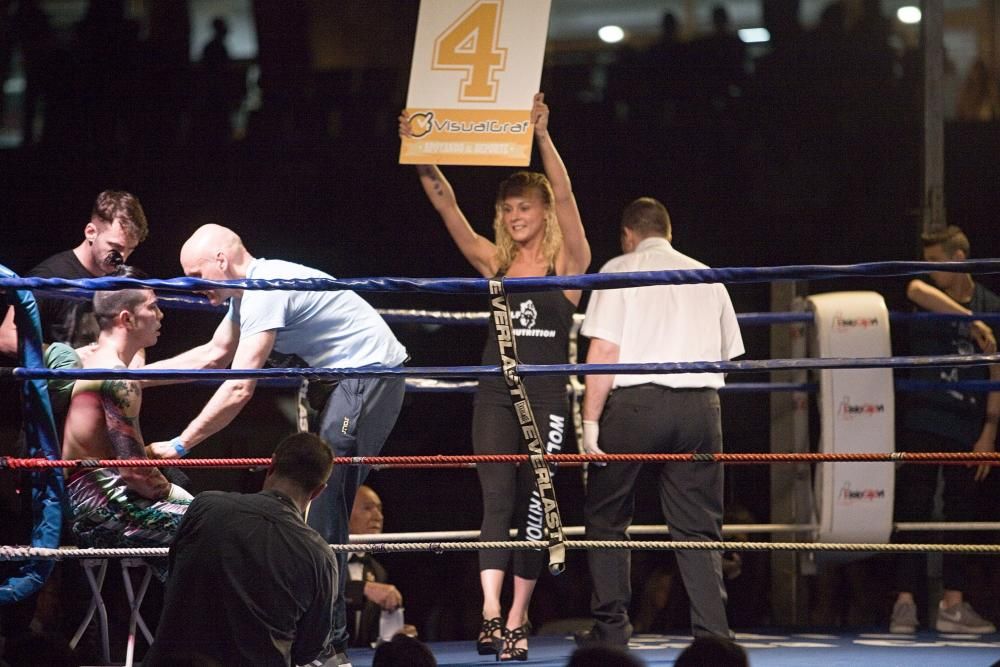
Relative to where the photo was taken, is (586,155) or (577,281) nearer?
(577,281)

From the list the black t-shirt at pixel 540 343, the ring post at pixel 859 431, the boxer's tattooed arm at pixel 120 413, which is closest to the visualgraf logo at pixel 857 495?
the ring post at pixel 859 431

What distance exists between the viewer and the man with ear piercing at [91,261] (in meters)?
3.94

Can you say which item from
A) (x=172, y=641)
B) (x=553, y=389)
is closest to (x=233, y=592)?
(x=172, y=641)

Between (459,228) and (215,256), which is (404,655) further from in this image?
(459,228)

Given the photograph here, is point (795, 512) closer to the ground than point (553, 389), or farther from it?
closer to the ground

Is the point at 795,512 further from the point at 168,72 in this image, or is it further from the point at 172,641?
the point at 168,72

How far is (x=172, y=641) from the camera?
2596 mm

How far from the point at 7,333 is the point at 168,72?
3.38 meters

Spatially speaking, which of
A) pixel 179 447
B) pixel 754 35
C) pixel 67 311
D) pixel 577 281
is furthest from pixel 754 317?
pixel 754 35

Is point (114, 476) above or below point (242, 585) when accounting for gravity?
above

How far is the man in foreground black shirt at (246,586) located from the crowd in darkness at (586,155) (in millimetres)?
3543

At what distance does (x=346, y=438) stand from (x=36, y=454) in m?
0.78

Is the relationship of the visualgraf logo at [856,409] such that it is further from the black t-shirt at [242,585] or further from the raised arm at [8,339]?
the raised arm at [8,339]

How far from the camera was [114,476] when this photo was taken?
3.29m
